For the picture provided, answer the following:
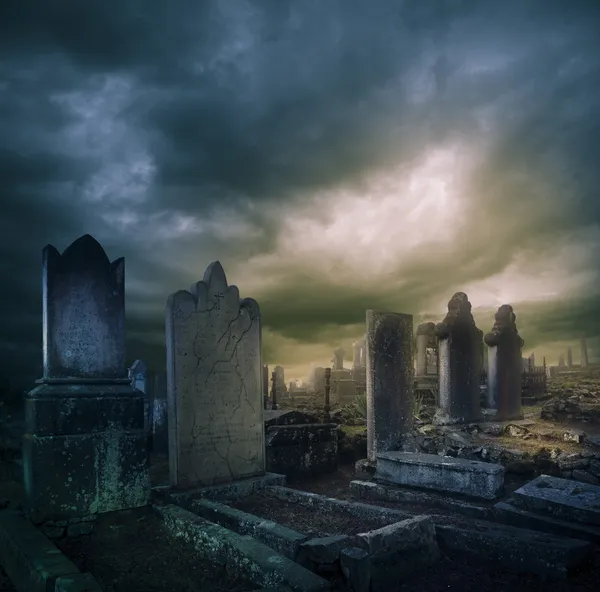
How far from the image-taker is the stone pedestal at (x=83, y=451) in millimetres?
4375

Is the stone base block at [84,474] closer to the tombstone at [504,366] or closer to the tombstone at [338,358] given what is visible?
the tombstone at [504,366]

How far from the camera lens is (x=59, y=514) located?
4.37 m

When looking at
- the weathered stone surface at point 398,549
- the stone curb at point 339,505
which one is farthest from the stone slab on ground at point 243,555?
the stone curb at point 339,505

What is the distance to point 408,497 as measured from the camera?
18.4ft

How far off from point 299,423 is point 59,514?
3.94 metres

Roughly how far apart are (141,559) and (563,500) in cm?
381

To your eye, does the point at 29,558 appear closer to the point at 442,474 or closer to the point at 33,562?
→ the point at 33,562

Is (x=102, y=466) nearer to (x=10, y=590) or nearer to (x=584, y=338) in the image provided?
(x=10, y=590)

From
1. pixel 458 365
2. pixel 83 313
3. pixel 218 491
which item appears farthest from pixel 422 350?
pixel 83 313

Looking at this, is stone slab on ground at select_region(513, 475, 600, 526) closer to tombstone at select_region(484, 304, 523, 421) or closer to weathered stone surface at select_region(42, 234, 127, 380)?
weathered stone surface at select_region(42, 234, 127, 380)

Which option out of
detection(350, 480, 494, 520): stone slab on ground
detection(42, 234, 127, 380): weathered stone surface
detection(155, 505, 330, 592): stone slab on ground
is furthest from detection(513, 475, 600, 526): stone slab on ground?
detection(42, 234, 127, 380): weathered stone surface

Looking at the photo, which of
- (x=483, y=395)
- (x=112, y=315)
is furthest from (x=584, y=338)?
(x=112, y=315)

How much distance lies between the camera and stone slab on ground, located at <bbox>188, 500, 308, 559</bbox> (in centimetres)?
363

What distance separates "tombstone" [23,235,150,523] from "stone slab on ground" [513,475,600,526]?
3.74 meters
